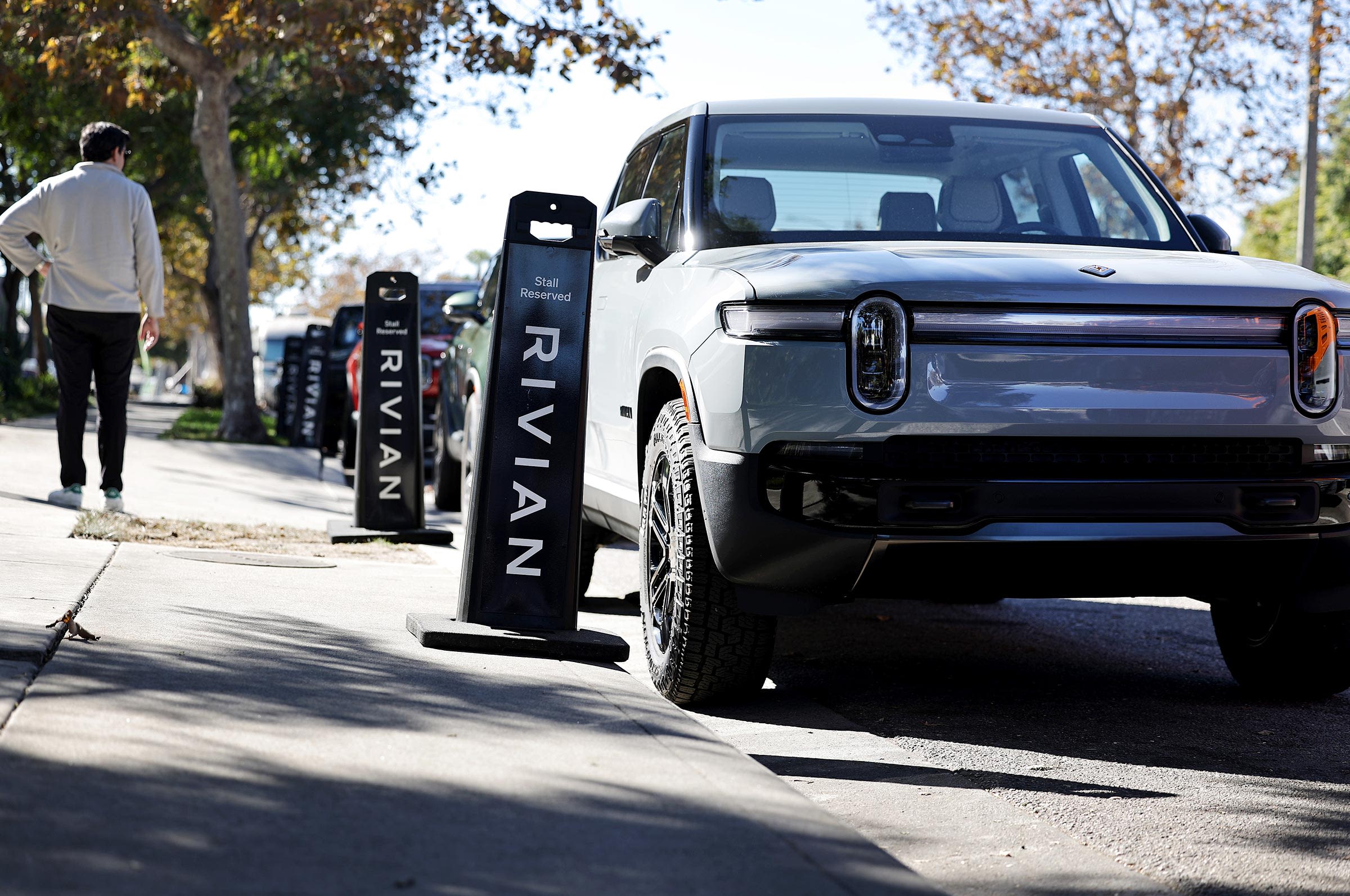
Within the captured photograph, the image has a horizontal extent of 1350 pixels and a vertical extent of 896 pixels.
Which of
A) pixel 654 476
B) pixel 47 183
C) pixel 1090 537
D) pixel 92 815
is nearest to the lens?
pixel 92 815

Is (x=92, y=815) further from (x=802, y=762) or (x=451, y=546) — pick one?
(x=451, y=546)

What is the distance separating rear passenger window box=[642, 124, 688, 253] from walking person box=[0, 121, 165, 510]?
3208 millimetres

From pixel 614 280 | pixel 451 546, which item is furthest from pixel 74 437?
pixel 614 280

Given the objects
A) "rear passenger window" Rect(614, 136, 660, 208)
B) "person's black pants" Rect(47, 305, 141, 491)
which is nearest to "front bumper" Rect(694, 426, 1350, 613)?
"rear passenger window" Rect(614, 136, 660, 208)

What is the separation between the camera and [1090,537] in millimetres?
3949

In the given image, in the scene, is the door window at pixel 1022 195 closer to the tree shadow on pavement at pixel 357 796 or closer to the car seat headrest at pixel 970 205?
the car seat headrest at pixel 970 205

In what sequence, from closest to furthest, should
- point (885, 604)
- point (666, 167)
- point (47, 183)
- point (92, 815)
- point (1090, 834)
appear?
point (92, 815) → point (1090, 834) → point (666, 167) → point (885, 604) → point (47, 183)

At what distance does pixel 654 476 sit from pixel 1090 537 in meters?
1.43

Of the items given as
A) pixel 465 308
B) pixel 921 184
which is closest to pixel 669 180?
pixel 921 184

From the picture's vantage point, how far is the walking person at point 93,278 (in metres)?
7.70

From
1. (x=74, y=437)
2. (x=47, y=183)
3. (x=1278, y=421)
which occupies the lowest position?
(x=74, y=437)

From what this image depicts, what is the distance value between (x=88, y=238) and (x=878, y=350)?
533cm

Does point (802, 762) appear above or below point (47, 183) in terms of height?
below

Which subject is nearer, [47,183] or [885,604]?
[885,604]
